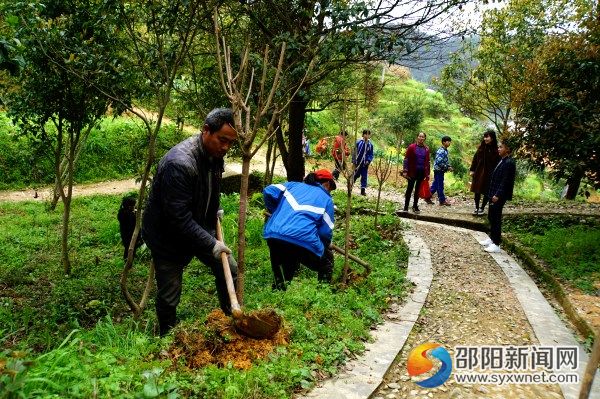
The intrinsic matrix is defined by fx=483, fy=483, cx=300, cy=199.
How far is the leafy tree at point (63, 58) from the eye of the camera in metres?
5.22

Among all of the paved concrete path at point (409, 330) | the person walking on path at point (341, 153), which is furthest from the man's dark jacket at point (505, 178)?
the person walking on path at point (341, 153)

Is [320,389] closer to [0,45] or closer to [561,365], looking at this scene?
[561,365]

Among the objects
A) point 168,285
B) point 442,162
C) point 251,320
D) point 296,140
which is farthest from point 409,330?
point 442,162

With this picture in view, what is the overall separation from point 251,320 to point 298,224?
1630 millimetres

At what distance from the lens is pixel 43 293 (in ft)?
21.4

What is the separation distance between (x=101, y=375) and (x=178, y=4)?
157 inches

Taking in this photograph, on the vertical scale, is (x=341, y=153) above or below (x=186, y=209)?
above

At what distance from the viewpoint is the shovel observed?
3.27 m

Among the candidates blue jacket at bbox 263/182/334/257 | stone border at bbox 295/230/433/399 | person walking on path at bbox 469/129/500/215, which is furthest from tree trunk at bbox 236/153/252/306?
person walking on path at bbox 469/129/500/215

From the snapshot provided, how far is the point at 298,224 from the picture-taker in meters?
4.86

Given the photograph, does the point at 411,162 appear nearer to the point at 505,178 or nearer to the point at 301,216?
the point at 505,178

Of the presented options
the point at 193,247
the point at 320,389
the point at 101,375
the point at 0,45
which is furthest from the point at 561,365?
the point at 0,45

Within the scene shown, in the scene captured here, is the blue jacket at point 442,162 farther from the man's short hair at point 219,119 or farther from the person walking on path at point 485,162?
the man's short hair at point 219,119

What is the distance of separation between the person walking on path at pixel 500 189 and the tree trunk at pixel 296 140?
3.25 m
